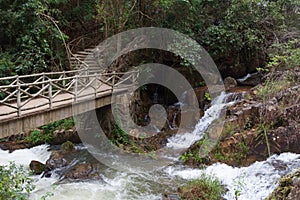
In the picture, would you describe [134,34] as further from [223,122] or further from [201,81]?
[223,122]

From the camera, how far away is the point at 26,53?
1102 centimetres

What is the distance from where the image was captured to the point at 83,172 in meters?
8.25

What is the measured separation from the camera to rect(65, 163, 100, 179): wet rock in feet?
26.5

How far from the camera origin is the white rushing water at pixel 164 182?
6.90 metres

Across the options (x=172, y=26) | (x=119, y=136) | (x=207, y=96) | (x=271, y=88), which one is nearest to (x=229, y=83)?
(x=207, y=96)

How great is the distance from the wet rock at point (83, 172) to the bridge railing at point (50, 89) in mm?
1992

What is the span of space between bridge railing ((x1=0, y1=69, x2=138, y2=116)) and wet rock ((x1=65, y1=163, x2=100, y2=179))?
1.99m

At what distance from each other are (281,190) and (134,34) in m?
10.4

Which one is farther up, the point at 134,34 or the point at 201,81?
the point at 134,34

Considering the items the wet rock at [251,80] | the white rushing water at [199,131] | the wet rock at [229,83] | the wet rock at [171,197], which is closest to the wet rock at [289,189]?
the wet rock at [171,197]

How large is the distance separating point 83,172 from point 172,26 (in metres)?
7.38

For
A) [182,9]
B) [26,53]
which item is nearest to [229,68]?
[182,9]

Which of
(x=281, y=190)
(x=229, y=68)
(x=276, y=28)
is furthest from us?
(x=229, y=68)

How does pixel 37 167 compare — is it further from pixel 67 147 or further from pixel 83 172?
pixel 67 147
